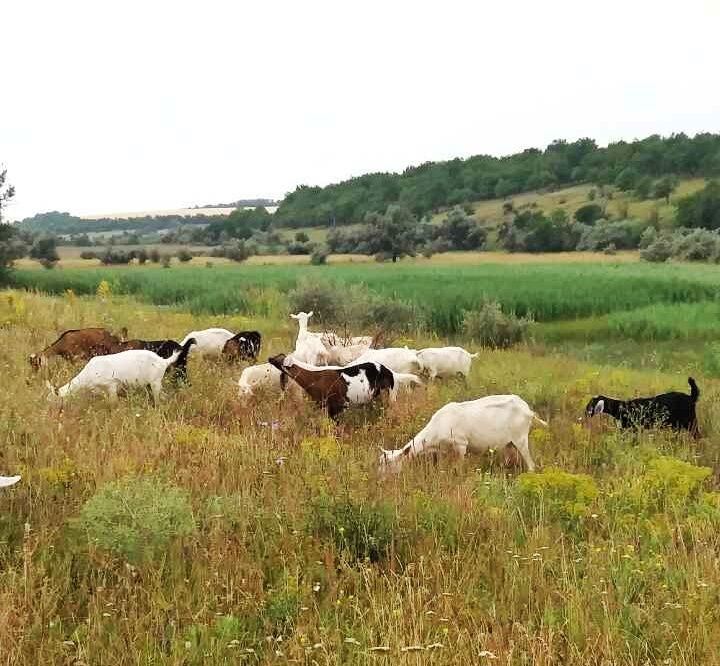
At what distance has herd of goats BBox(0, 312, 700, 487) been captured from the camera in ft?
20.6

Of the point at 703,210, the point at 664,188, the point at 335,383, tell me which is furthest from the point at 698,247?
the point at 335,383

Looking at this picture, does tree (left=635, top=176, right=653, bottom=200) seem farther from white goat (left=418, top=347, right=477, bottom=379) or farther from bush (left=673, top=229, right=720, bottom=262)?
white goat (left=418, top=347, right=477, bottom=379)

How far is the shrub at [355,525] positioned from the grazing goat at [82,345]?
625 centimetres

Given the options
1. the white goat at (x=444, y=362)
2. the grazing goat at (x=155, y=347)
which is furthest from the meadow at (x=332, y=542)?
the white goat at (x=444, y=362)

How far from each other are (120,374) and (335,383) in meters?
2.45

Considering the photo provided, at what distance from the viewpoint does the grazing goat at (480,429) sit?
6.21 meters

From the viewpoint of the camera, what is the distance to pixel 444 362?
34.8 ft

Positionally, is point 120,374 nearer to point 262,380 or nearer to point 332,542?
point 262,380

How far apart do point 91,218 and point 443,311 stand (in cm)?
12028

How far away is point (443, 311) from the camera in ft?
71.7

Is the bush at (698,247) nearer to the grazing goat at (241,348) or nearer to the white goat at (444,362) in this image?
the white goat at (444,362)

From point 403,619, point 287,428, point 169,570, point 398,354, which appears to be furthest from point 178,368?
point 403,619

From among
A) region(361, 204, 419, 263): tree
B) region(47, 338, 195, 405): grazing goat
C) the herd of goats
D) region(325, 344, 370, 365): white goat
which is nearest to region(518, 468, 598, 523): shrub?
the herd of goats

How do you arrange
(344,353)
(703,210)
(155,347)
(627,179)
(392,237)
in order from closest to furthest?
1. (155,347)
2. (344,353)
3. (392,237)
4. (703,210)
5. (627,179)
